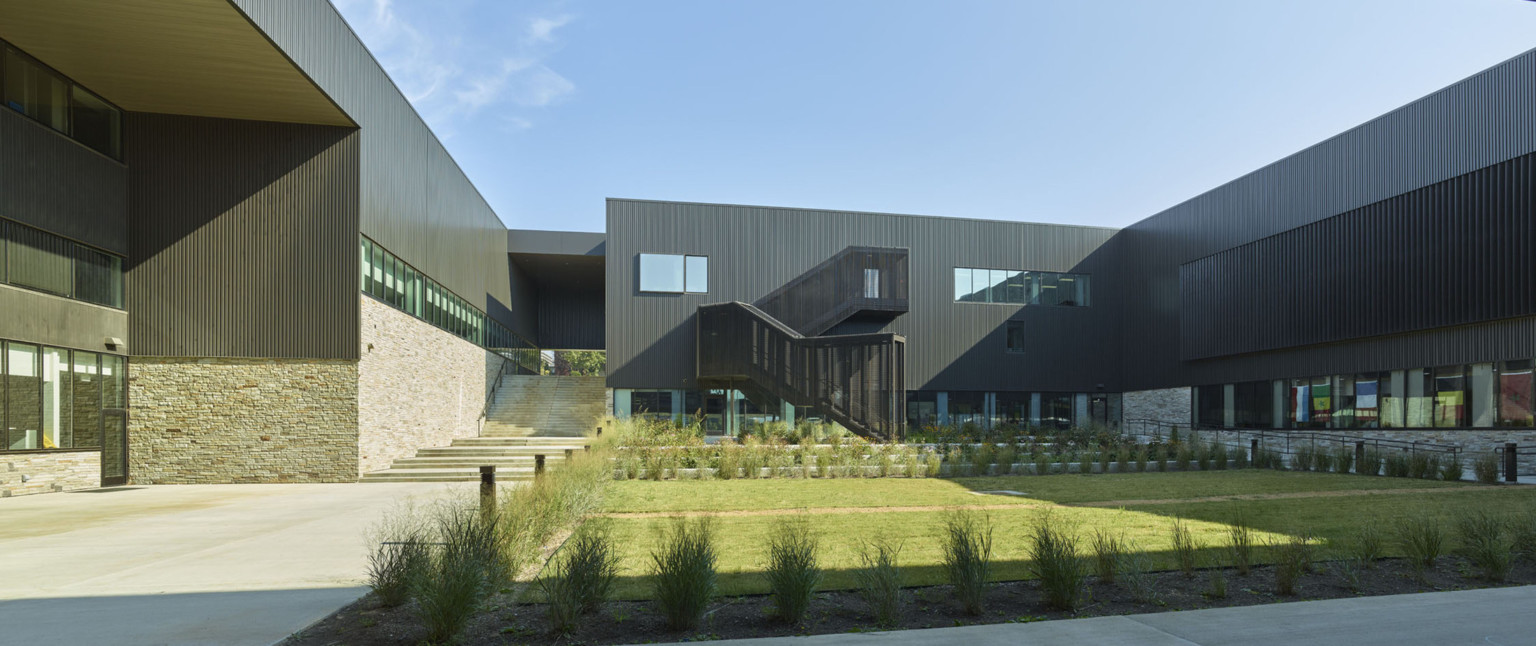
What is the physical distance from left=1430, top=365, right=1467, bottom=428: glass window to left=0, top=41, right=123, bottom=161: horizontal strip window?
33.8m

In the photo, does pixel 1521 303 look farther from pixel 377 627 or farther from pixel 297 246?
pixel 297 246

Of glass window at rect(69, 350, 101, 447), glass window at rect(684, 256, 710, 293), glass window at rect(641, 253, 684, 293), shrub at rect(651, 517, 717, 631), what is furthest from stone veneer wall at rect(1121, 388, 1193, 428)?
glass window at rect(69, 350, 101, 447)

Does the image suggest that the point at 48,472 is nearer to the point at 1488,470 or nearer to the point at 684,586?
the point at 684,586

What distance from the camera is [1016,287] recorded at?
35.6 meters

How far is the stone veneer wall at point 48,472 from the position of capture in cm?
1659

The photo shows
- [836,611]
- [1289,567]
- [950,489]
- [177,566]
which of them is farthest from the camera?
[950,489]

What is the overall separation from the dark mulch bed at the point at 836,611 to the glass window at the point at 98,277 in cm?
1608

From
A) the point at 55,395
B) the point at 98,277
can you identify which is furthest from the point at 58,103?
the point at 55,395

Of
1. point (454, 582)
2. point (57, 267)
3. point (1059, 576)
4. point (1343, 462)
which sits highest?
point (57, 267)

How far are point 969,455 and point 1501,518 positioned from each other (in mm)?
11244

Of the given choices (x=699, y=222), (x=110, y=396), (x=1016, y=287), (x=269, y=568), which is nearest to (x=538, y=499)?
(x=269, y=568)

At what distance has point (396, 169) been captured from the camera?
2314 cm

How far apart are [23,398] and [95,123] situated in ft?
19.8

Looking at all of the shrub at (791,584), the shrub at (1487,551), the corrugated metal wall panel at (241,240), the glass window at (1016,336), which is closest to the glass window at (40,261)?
the corrugated metal wall panel at (241,240)
